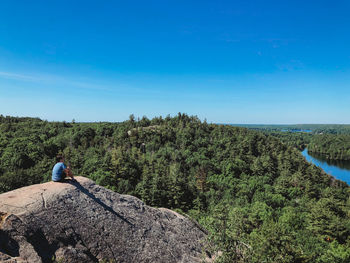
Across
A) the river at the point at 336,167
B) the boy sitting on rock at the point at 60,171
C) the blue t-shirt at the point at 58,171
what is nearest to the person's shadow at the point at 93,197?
the boy sitting on rock at the point at 60,171

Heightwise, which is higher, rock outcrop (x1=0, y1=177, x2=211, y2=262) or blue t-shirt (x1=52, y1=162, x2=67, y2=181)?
blue t-shirt (x1=52, y1=162, x2=67, y2=181)

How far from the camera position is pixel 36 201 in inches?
369

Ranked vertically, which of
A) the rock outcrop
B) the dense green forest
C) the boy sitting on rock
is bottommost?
the dense green forest

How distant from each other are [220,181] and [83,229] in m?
56.5

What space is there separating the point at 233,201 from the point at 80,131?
88.7m

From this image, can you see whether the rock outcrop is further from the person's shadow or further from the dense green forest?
the dense green forest

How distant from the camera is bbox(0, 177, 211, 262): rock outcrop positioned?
8.03 meters

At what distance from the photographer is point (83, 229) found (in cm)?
1006

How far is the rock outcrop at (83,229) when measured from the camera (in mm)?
8031

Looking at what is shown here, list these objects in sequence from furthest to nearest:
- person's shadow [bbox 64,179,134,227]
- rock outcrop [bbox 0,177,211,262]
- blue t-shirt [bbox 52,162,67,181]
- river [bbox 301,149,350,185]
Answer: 1. river [bbox 301,149,350,185]
2. person's shadow [bbox 64,179,134,227]
3. blue t-shirt [bbox 52,162,67,181]
4. rock outcrop [bbox 0,177,211,262]

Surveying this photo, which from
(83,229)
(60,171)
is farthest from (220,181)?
(60,171)

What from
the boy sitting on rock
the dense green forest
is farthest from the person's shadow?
the dense green forest

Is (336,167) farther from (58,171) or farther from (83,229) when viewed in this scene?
(58,171)

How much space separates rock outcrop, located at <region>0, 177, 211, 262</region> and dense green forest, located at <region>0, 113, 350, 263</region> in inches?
137
